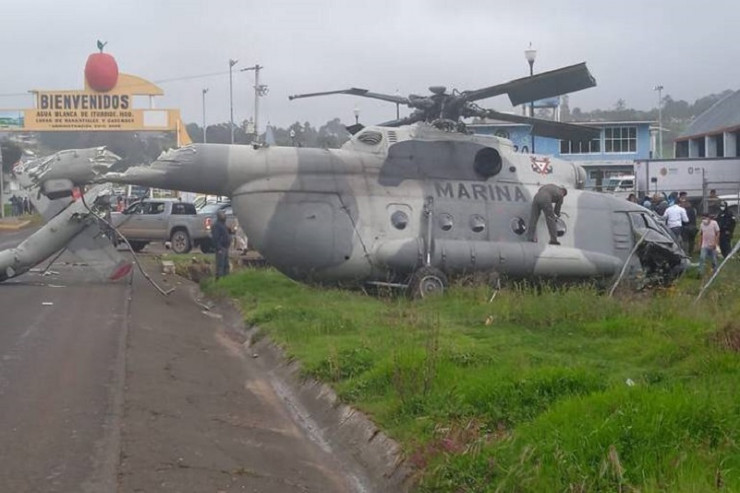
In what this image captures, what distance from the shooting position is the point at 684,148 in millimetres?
64312

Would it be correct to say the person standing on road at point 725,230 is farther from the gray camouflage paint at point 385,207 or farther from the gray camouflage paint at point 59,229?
the gray camouflage paint at point 59,229

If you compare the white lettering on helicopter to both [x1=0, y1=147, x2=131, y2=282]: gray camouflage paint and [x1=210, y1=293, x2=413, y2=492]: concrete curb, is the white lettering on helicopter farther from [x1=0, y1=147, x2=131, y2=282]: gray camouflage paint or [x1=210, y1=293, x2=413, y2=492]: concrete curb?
[x1=0, y1=147, x2=131, y2=282]: gray camouflage paint

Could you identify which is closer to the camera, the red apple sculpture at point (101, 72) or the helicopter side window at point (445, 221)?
the helicopter side window at point (445, 221)

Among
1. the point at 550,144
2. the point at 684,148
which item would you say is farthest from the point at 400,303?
the point at 684,148

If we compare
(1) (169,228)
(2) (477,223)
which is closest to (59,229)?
(2) (477,223)

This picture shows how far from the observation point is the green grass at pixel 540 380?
6.51m

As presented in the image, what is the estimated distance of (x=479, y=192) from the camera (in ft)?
61.6

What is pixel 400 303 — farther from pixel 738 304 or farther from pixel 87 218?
pixel 87 218

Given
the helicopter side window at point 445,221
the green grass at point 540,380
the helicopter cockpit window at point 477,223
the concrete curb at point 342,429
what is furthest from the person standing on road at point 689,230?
the concrete curb at point 342,429

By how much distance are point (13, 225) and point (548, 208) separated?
4348cm

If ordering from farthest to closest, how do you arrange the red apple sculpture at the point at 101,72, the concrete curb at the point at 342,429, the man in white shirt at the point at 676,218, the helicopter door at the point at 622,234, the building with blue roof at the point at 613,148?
the red apple sculpture at the point at 101,72
the building with blue roof at the point at 613,148
the man in white shirt at the point at 676,218
the helicopter door at the point at 622,234
the concrete curb at the point at 342,429

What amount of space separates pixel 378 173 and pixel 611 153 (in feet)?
159

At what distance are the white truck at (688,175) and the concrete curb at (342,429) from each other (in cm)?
3033

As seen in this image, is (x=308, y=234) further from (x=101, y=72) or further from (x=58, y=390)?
(x=101, y=72)
